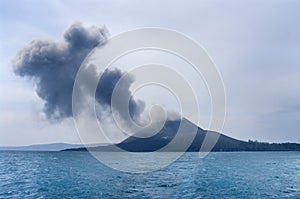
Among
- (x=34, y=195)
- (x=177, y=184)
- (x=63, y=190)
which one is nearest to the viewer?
(x=34, y=195)

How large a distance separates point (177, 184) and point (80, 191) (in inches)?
502

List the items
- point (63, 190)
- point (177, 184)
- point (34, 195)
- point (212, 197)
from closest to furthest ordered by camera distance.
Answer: point (212, 197) < point (34, 195) < point (63, 190) < point (177, 184)

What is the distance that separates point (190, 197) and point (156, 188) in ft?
20.0

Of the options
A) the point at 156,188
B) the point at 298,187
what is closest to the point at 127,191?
the point at 156,188

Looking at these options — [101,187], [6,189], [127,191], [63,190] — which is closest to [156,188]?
[127,191]

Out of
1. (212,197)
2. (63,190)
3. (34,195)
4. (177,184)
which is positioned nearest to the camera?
(212,197)

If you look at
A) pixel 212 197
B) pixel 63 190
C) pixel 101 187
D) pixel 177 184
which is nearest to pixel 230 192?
pixel 212 197

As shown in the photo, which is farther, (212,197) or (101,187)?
(101,187)

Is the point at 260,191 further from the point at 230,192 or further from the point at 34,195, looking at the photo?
the point at 34,195

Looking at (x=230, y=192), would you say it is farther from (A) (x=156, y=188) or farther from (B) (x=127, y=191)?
(B) (x=127, y=191)

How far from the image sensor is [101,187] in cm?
4034

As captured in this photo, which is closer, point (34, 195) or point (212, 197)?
point (212, 197)

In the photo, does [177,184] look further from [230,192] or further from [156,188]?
[230,192]

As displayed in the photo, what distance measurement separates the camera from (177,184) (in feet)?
140
